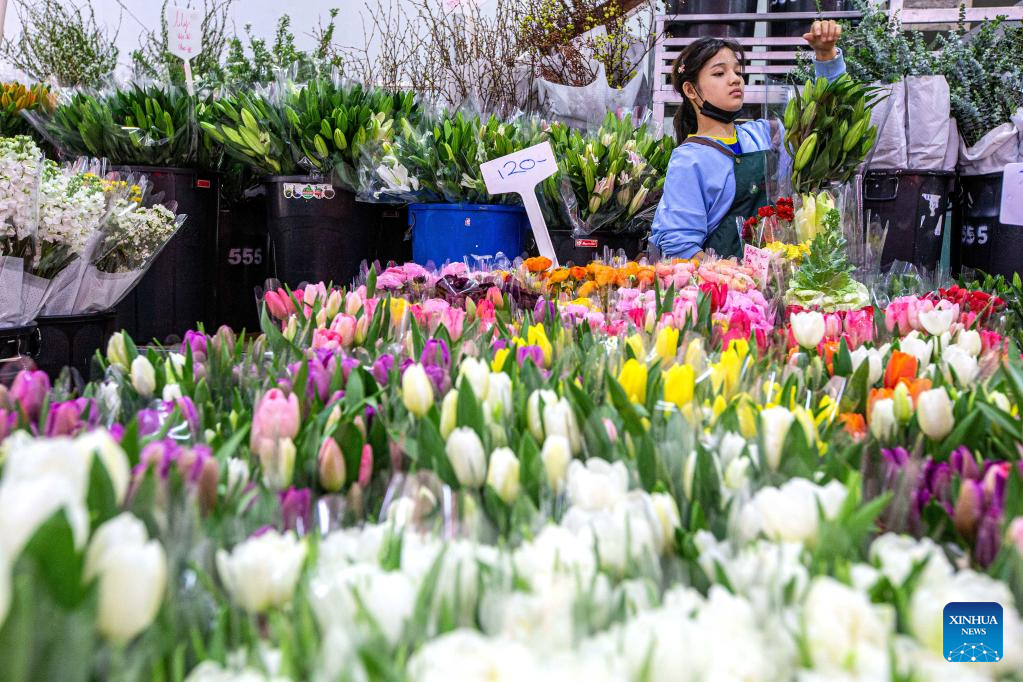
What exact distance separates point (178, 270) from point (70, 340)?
1.31 metres

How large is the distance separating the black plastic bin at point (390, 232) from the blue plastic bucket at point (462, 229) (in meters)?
0.57

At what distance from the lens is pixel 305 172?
3.66 meters

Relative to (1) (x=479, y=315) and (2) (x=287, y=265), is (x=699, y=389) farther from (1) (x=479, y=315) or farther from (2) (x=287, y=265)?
(2) (x=287, y=265)

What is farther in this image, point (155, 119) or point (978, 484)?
point (155, 119)

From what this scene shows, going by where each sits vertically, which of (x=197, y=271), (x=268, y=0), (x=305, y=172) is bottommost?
(x=197, y=271)

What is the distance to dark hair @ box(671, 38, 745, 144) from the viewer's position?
11.5ft

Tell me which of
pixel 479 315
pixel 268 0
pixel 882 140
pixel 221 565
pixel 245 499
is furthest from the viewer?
pixel 268 0

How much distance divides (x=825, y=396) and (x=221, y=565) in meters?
0.75

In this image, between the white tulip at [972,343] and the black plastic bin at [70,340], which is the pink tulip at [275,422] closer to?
the white tulip at [972,343]

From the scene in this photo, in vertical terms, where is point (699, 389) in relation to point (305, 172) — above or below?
below

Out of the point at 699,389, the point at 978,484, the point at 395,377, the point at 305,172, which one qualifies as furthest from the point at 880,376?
the point at 305,172

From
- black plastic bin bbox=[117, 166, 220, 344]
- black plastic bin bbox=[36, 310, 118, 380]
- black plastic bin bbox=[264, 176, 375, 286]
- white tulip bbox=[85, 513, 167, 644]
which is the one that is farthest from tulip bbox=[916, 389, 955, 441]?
black plastic bin bbox=[117, 166, 220, 344]

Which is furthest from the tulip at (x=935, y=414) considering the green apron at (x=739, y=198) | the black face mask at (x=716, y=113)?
the black face mask at (x=716, y=113)

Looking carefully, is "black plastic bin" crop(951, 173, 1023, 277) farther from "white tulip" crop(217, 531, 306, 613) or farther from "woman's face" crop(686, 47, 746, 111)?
"white tulip" crop(217, 531, 306, 613)
